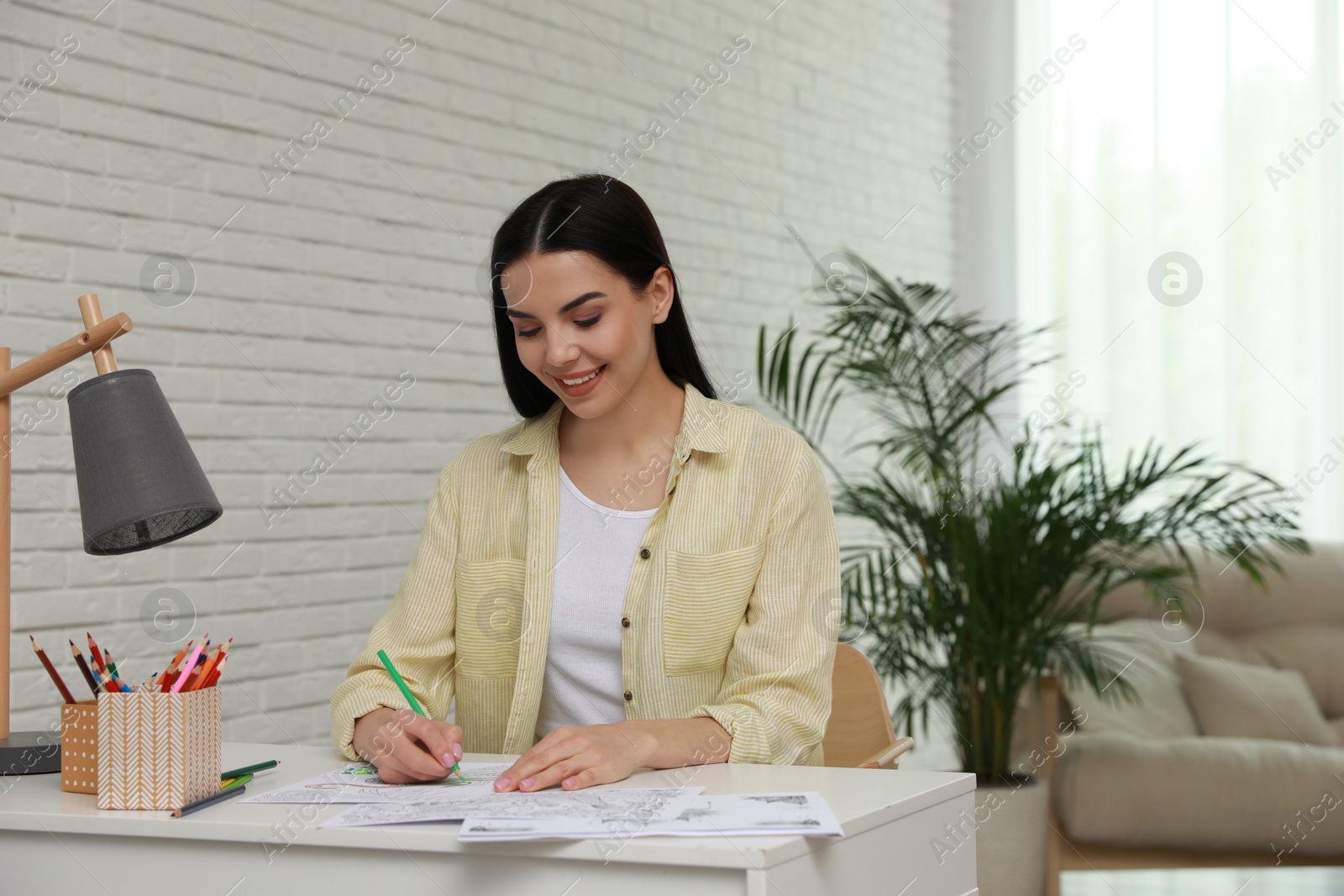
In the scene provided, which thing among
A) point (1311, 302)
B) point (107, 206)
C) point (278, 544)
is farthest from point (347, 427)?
point (1311, 302)

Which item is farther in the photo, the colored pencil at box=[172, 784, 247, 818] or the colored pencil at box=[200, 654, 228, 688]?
the colored pencil at box=[200, 654, 228, 688]

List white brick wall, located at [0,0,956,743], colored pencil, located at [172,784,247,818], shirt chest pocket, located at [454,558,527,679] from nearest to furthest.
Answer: colored pencil, located at [172,784,247,818], shirt chest pocket, located at [454,558,527,679], white brick wall, located at [0,0,956,743]

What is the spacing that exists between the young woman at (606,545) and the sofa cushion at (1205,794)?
1.87m

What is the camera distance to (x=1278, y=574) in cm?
387

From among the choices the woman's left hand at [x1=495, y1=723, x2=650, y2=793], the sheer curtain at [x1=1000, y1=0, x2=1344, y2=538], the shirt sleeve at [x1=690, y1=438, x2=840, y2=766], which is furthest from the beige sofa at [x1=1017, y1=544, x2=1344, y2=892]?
the woman's left hand at [x1=495, y1=723, x2=650, y2=793]

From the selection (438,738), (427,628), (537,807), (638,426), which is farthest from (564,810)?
(638,426)

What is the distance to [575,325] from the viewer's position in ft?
5.54

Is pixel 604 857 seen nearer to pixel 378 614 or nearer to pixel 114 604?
pixel 114 604

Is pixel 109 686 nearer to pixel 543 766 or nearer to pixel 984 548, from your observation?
pixel 543 766

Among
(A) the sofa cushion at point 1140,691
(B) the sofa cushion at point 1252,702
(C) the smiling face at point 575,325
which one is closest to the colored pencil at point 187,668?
(C) the smiling face at point 575,325

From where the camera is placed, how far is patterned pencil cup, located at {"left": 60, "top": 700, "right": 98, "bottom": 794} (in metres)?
1.40

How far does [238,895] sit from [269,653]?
5.45ft

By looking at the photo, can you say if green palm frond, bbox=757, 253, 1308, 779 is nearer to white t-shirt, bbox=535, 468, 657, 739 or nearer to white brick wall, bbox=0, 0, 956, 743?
white brick wall, bbox=0, 0, 956, 743

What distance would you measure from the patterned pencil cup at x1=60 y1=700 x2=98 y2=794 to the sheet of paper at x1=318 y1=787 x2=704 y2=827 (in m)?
0.35
